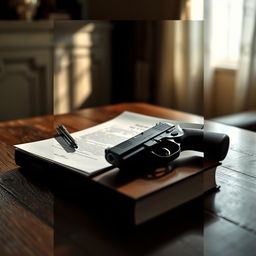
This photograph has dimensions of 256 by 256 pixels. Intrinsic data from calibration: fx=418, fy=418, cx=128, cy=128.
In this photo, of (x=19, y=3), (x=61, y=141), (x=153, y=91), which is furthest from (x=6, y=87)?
(x=61, y=141)

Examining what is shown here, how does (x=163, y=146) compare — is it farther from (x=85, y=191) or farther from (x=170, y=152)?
(x=85, y=191)

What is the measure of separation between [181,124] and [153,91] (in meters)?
1.67

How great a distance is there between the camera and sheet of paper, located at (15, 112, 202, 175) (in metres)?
0.60

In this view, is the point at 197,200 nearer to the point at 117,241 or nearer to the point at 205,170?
the point at 205,170

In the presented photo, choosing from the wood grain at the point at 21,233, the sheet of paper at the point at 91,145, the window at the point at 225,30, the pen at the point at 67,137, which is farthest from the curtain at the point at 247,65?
the wood grain at the point at 21,233

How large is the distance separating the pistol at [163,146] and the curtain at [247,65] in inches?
54.8

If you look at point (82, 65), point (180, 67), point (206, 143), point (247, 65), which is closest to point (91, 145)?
point (206, 143)

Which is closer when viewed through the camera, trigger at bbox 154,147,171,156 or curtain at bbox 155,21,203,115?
trigger at bbox 154,147,171,156

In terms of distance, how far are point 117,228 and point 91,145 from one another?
210 mm

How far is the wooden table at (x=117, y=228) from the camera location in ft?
1.53

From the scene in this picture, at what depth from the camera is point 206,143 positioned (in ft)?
2.07

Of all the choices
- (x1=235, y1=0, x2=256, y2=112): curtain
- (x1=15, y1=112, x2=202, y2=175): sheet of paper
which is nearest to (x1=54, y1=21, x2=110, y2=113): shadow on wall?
(x1=235, y1=0, x2=256, y2=112): curtain

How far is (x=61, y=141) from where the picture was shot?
0.72 meters

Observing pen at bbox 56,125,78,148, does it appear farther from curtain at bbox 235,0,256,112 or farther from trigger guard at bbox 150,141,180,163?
curtain at bbox 235,0,256,112
